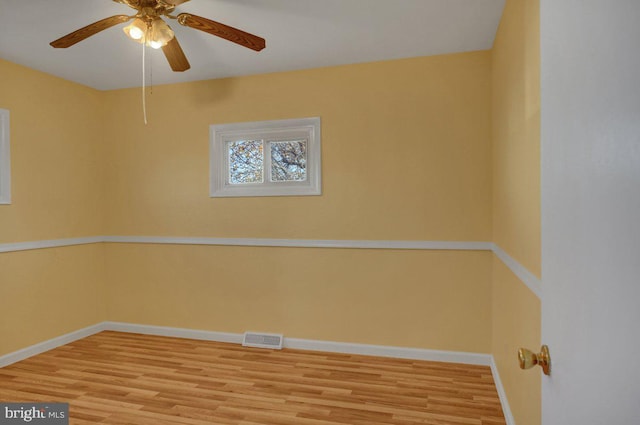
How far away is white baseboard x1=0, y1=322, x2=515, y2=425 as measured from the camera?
305 cm

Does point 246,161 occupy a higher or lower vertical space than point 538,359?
higher

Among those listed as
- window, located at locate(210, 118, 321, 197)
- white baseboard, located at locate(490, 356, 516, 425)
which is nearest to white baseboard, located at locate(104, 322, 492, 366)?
white baseboard, located at locate(490, 356, 516, 425)

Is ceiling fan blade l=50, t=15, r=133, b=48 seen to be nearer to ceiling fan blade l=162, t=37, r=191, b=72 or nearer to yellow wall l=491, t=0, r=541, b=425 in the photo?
ceiling fan blade l=162, t=37, r=191, b=72

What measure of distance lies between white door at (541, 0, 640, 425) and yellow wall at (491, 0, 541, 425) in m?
0.92

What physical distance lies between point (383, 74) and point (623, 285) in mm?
2988

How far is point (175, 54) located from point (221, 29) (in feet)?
1.62

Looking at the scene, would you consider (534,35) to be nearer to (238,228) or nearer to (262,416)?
(262,416)

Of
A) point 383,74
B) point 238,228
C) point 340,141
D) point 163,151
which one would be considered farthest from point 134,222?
point 383,74

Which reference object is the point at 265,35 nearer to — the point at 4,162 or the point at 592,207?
the point at 4,162

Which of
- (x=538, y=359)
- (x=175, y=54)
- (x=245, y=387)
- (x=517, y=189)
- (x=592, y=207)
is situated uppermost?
(x=175, y=54)

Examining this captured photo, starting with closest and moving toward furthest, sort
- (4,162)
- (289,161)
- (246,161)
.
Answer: (4,162), (289,161), (246,161)

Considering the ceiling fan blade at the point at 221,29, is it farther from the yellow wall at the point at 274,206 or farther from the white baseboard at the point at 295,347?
the white baseboard at the point at 295,347

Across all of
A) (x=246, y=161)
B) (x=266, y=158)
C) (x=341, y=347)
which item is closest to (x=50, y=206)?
(x=246, y=161)

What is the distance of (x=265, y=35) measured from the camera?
2.70 metres
